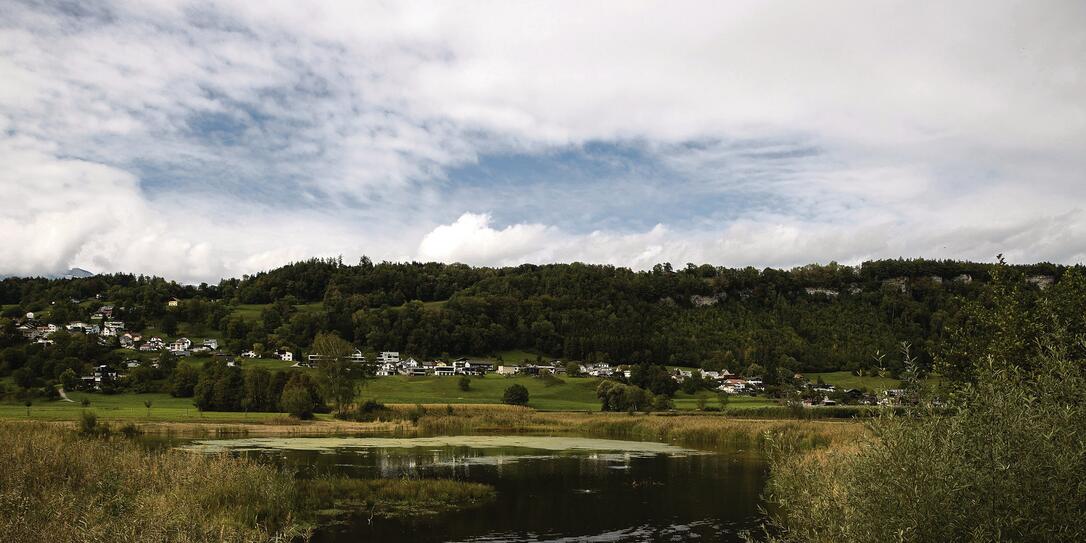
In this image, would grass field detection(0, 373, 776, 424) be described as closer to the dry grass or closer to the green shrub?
the dry grass

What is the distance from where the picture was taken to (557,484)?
1506 inches

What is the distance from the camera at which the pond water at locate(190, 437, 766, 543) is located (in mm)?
26562

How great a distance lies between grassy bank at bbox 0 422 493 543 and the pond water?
2.39m

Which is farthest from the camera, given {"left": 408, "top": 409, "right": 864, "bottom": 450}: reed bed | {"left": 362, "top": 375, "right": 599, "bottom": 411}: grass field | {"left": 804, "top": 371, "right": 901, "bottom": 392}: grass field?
{"left": 804, "top": 371, "right": 901, "bottom": 392}: grass field

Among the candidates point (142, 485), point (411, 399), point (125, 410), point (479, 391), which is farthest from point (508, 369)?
point (142, 485)

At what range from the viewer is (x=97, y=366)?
119312 millimetres

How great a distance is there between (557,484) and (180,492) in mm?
20162

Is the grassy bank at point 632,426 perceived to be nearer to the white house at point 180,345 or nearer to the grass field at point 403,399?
the grass field at point 403,399

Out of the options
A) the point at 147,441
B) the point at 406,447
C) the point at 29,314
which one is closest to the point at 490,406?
the point at 406,447

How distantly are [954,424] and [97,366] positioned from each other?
137506 mm

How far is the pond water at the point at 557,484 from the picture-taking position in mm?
26562

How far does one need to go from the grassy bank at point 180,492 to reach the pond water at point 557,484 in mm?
2391

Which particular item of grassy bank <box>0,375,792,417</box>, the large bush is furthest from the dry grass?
grassy bank <box>0,375,792,417</box>

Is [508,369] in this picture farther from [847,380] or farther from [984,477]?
[984,477]
